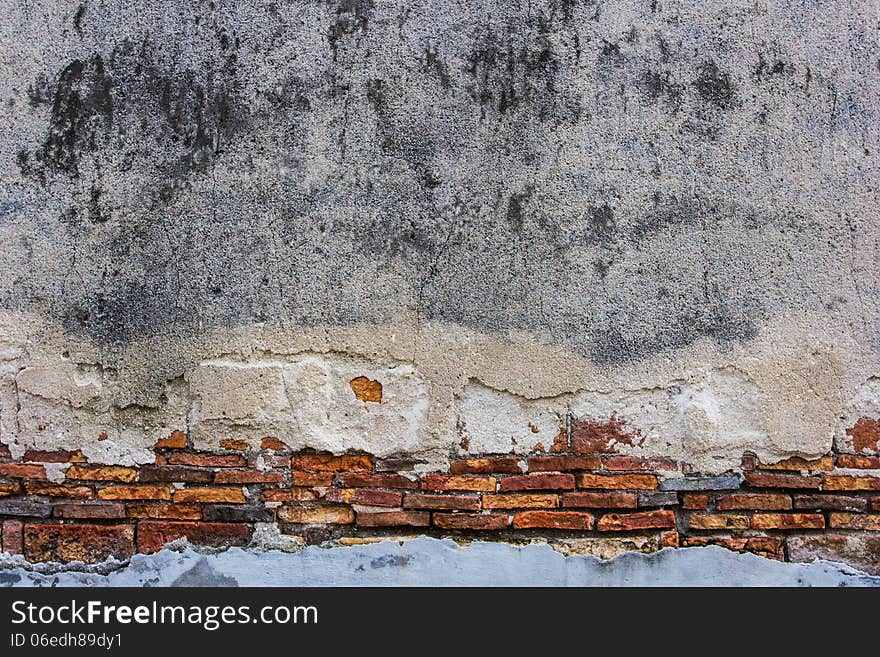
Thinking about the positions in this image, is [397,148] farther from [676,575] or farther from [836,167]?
[676,575]

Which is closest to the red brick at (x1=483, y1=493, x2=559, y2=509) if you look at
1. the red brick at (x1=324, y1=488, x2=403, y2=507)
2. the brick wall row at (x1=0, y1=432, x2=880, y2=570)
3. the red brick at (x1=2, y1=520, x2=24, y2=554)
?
the brick wall row at (x1=0, y1=432, x2=880, y2=570)

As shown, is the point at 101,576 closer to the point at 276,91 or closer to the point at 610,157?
the point at 276,91

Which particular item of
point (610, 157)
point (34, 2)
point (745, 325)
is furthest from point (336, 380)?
point (34, 2)

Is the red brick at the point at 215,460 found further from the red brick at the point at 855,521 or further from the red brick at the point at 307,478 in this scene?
the red brick at the point at 855,521

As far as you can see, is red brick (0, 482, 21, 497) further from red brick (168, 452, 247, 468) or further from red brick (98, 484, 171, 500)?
Answer: red brick (168, 452, 247, 468)

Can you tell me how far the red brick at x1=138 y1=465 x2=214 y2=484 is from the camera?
243cm

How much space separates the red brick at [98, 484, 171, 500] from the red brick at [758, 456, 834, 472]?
1.96 metres

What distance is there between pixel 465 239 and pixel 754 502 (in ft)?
4.18

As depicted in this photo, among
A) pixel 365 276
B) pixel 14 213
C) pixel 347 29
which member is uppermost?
pixel 347 29

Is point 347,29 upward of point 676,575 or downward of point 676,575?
upward

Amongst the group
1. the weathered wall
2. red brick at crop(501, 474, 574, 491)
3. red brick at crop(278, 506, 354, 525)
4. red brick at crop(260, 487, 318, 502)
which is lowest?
red brick at crop(278, 506, 354, 525)

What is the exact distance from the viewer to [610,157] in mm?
2391

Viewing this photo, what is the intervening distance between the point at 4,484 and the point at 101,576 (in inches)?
17.6

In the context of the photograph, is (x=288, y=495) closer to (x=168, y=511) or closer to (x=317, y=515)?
(x=317, y=515)
